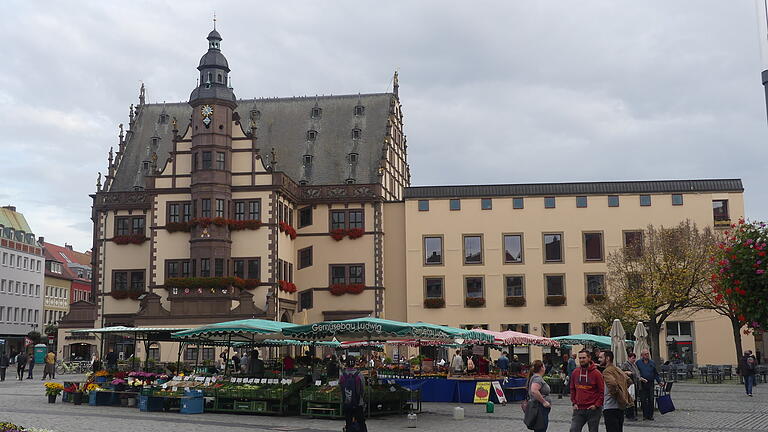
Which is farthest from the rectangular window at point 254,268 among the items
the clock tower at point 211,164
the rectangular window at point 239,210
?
the rectangular window at point 239,210

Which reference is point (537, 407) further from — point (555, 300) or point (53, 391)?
point (555, 300)

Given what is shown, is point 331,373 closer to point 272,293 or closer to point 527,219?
point 272,293

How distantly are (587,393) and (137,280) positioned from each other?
49.8 m

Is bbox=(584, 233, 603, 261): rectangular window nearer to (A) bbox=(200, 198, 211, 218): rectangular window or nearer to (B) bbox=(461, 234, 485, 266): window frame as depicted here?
(B) bbox=(461, 234, 485, 266): window frame

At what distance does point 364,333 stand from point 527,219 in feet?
115

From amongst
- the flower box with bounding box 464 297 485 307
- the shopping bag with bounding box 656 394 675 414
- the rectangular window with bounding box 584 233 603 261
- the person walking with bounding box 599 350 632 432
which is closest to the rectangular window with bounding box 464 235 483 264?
the flower box with bounding box 464 297 485 307

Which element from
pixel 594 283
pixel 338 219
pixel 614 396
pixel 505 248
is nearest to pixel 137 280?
pixel 338 219

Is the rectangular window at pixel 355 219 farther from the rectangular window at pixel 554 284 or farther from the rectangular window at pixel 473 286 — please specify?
the rectangular window at pixel 554 284

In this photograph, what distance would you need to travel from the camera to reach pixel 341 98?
2655 inches

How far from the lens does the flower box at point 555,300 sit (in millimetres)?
57000

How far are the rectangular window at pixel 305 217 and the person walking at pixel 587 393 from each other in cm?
4680

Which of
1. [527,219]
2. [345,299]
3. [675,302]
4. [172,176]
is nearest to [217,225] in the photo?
[172,176]

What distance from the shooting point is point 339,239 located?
59.6m

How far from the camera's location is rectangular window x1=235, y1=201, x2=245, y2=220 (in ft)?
185
